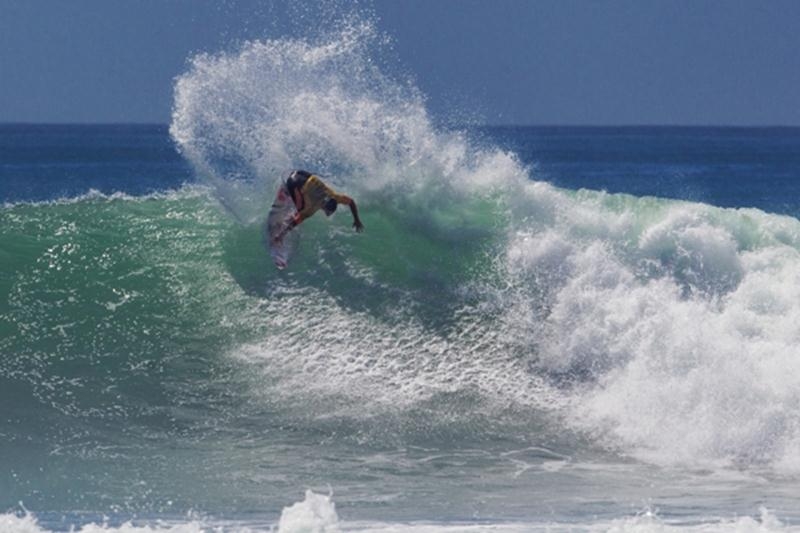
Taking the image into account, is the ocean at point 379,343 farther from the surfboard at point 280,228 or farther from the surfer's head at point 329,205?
the surfer's head at point 329,205

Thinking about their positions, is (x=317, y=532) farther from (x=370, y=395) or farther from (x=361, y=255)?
(x=361, y=255)

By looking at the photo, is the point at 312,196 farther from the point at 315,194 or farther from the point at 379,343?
the point at 379,343

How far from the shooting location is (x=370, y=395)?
497 inches

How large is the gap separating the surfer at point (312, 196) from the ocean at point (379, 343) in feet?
2.22

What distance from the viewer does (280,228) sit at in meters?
15.0

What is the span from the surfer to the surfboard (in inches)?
9.9

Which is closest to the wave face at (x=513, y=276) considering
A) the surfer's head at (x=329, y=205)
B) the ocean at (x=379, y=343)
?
the ocean at (x=379, y=343)

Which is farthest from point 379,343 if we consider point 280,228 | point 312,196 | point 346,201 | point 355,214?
point 280,228

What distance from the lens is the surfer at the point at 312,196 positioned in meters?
14.0

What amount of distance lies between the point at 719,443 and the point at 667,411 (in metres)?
0.60

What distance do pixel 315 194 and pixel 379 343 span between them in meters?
1.66

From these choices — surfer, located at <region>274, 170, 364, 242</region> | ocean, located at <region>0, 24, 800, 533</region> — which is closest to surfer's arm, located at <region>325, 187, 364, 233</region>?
surfer, located at <region>274, 170, 364, 242</region>

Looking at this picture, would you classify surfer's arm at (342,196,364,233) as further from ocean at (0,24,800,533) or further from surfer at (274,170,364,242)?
ocean at (0,24,800,533)

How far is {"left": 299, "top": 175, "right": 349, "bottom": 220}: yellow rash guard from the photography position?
14023 mm
